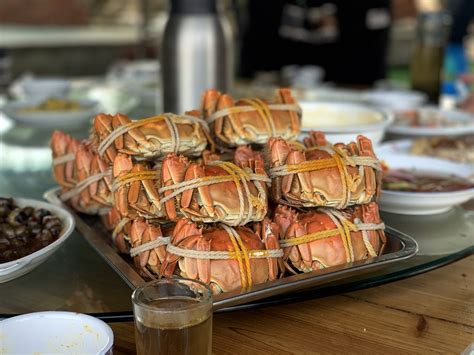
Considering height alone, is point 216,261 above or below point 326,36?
below

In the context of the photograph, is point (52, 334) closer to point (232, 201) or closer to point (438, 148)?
point (232, 201)

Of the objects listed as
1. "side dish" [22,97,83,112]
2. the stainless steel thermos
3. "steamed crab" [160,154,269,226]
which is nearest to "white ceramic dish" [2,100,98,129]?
"side dish" [22,97,83,112]

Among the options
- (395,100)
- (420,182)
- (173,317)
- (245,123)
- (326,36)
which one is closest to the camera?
(173,317)

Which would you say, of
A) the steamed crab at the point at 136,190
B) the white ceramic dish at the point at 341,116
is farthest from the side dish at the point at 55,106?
the steamed crab at the point at 136,190

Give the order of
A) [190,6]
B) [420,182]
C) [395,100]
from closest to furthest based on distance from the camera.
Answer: [420,182]
[190,6]
[395,100]

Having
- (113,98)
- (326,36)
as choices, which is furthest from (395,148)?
(326,36)

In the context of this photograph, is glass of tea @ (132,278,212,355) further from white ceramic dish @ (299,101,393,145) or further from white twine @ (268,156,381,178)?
white ceramic dish @ (299,101,393,145)

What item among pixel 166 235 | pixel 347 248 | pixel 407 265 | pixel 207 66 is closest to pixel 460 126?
pixel 207 66
